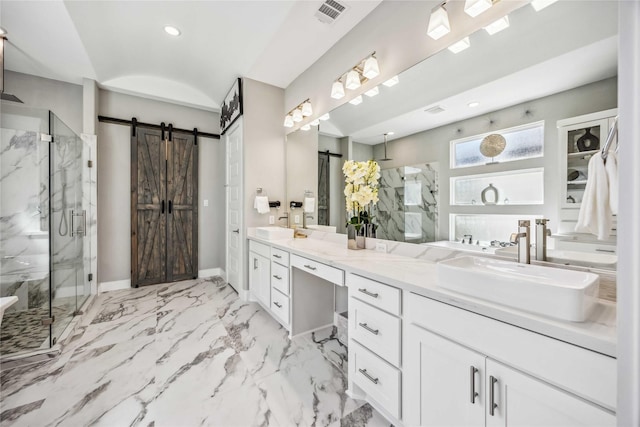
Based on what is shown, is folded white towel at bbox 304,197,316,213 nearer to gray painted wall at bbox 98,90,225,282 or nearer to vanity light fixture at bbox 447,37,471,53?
vanity light fixture at bbox 447,37,471,53

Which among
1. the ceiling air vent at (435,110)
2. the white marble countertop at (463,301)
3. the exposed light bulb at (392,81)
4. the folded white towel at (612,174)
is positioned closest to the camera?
the white marble countertop at (463,301)

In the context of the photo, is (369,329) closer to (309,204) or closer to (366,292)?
(366,292)

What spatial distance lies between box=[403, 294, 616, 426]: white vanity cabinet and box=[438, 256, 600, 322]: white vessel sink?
3.3 inches

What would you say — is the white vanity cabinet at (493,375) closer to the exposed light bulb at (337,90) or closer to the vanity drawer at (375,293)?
the vanity drawer at (375,293)

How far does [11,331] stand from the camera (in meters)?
2.19

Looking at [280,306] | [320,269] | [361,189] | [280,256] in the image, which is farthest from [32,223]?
[361,189]

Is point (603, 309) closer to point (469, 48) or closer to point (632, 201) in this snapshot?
point (632, 201)

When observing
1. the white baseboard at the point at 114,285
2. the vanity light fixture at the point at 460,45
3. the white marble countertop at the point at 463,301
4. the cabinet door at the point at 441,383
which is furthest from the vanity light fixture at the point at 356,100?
the white baseboard at the point at 114,285

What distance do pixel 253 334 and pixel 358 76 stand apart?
95.3 inches

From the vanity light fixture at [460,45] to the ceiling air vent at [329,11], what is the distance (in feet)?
3.30

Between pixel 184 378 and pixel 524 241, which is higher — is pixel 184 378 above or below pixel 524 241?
below

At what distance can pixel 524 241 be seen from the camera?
123 centimetres

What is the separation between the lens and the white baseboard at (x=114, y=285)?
3.44 metres

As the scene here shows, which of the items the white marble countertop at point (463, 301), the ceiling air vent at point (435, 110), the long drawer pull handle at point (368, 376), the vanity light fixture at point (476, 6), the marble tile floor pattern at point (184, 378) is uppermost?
the vanity light fixture at point (476, 6)
